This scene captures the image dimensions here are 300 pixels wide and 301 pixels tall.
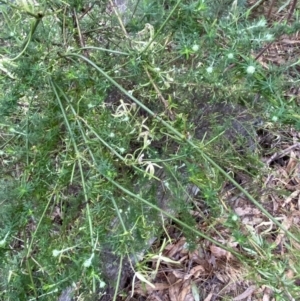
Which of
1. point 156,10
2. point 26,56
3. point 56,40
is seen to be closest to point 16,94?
point 26,56

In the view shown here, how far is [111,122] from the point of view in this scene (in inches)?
38.9

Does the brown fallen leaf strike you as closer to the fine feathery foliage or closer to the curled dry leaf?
the curled dry leaf

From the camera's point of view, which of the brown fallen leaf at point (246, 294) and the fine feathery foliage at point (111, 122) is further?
the brown fallen leaf at point (246, 294)

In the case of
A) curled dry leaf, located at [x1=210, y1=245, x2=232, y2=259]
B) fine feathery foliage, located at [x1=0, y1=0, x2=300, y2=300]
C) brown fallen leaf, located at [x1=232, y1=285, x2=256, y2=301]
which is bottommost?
brown fallen leaf, located at [x1=232, y1=285, x2=256, y2=301]

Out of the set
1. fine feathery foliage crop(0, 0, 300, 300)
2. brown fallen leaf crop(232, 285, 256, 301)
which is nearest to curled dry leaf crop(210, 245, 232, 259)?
brown fallen leaf crop(232, 285, 256, 301)

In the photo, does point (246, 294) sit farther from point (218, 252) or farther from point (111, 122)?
point (111, 122)

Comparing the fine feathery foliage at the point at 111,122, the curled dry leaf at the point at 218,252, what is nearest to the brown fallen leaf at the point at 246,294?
the curled dry leaf at the point at 218,252

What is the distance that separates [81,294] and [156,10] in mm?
631

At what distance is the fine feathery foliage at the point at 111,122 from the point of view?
33.4 inches

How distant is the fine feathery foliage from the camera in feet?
2.78

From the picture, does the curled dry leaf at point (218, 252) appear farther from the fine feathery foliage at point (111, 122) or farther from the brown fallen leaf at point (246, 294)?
the fine feathery foliage at point (111, 122)

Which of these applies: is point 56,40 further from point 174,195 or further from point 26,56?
point 174,195

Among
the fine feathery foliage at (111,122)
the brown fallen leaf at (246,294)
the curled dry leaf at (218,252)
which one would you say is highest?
the fine feathery foliage at (111,122)

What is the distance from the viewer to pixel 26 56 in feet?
3.01
